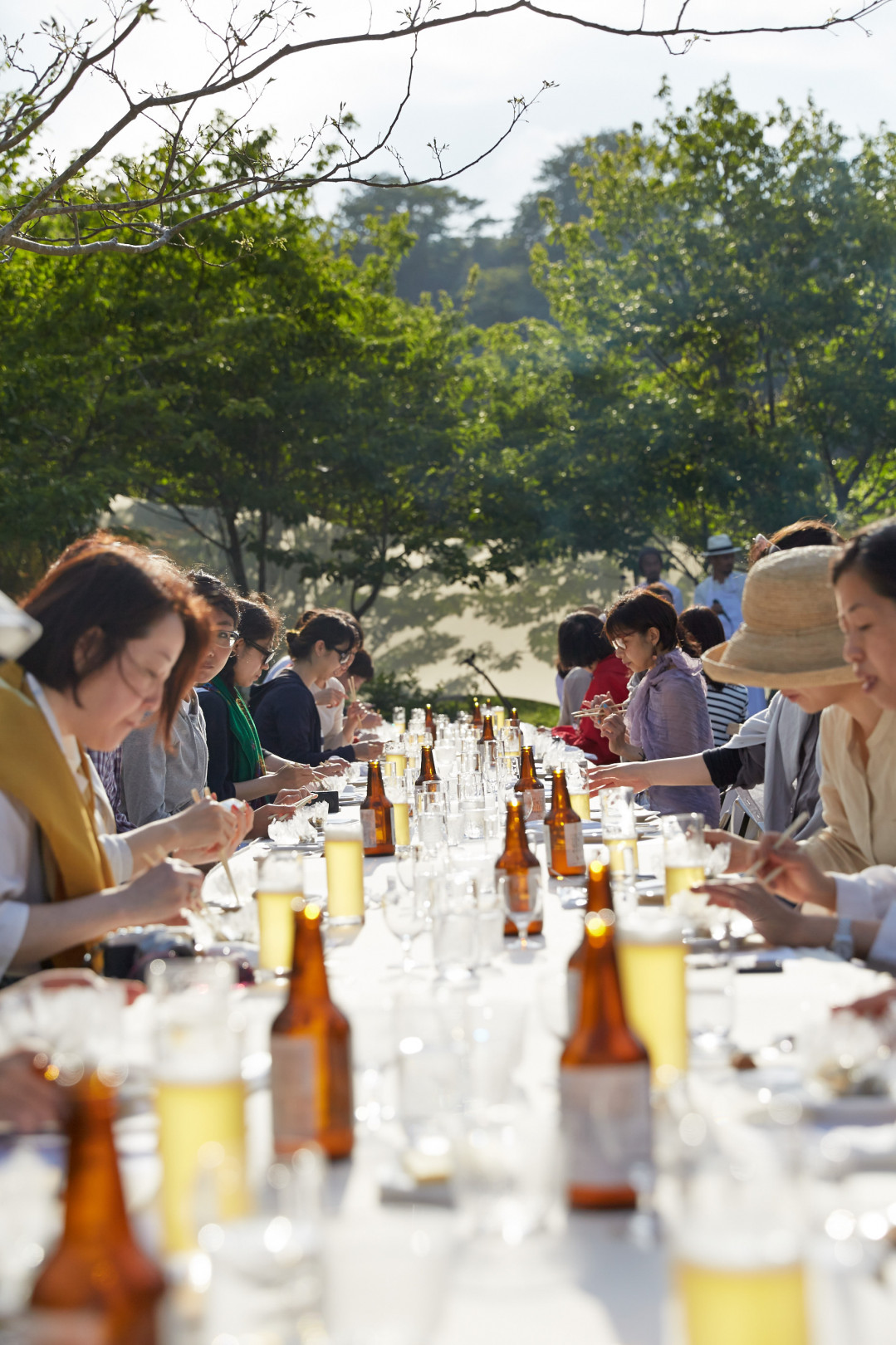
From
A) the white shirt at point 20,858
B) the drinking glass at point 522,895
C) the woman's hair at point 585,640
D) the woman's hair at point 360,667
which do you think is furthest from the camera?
the woman's hair at point 360,667

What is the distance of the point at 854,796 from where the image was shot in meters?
3.09

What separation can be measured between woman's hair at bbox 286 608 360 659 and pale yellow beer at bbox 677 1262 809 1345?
5514 mm

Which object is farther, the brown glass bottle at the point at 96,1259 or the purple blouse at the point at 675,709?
the purple blouse at the point at 675,709

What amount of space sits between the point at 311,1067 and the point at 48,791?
131 cm

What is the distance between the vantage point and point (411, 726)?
25.0 ft

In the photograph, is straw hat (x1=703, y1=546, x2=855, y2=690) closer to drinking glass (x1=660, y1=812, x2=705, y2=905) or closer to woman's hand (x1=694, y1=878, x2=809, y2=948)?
drinking glass (x1=660, y1=812, x2=705, y2=905)

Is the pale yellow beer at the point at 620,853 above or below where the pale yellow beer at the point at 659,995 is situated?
above

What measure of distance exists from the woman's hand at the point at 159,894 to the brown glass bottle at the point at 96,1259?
1.40 meters

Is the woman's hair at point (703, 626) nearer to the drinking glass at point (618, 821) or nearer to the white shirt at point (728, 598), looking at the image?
the drinking glass at point (618, 821)

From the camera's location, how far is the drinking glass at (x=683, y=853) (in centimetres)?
251

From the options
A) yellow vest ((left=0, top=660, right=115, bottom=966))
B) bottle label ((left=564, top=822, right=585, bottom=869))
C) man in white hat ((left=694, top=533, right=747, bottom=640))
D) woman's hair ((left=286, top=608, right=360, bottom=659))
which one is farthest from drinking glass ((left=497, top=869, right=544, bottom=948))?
man in white hat ((left=694, top=533, right=747, bottom=640))

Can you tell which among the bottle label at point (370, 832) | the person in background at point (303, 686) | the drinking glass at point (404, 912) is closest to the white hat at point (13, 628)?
the drinking glass at point (404, 912)

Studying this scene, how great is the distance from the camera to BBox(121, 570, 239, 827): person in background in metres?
4.73

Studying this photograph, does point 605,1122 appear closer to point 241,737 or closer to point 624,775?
point 624,775
